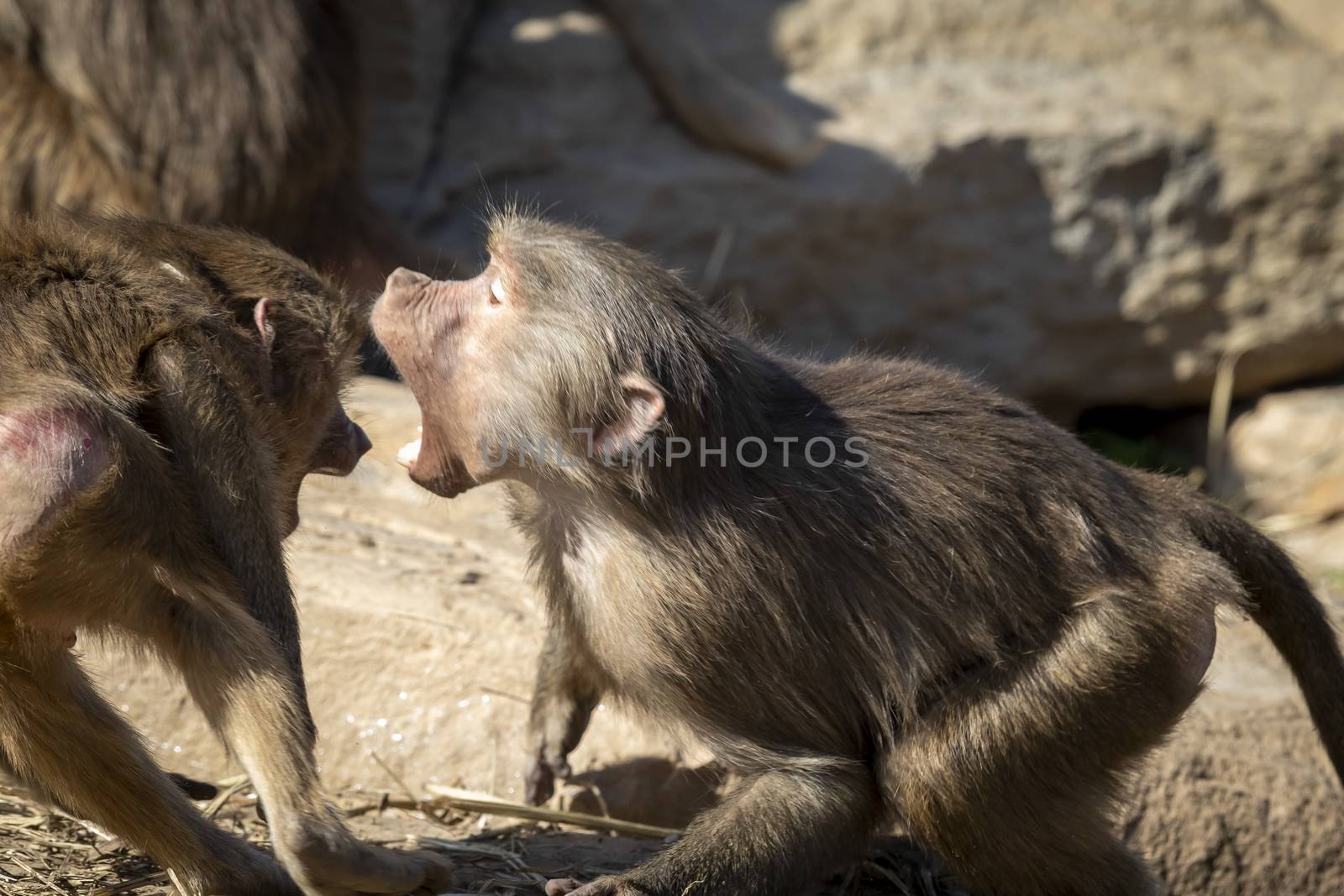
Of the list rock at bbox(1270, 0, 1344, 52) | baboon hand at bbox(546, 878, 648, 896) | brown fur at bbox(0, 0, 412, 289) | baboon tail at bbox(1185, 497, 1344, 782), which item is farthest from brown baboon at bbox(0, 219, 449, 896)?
rock at bbox(1270, 0, 1344, 52)

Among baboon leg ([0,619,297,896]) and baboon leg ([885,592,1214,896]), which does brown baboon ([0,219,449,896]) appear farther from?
baboon leg ([885,592,1214,896])

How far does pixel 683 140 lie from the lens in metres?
6.79

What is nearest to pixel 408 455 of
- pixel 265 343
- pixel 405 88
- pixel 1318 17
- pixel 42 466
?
pixel 265 343

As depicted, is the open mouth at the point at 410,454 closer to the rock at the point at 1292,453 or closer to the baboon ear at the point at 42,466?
the baboon ear at the point at 42,466

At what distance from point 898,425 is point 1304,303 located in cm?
466

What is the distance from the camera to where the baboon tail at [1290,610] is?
9.87ft

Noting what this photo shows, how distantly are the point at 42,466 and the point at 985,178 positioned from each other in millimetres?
5143

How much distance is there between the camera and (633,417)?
8.78ft

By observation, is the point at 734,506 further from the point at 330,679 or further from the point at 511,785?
the point at 330,679

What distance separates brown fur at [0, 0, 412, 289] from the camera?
16.1 ft

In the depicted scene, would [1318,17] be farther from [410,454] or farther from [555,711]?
[410,454]

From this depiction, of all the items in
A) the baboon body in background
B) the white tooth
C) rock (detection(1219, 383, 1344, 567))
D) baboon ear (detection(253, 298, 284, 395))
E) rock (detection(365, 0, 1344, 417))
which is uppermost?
baboon ear (detection(253, 298, 284, 395))

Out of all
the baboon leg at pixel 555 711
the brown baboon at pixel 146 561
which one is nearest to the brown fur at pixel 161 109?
the baboon leg at pixel 555 711

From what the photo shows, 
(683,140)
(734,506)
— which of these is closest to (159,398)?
(734,506)
